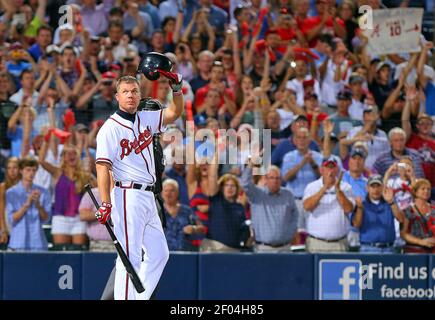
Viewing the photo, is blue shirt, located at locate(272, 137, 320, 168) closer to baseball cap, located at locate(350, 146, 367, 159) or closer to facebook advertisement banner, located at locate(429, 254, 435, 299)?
baseball cap, located at locate(350, 146, 367, 159)

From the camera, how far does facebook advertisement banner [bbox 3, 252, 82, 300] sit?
1100 cm

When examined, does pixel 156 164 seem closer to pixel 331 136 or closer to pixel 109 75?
pixel 331 136

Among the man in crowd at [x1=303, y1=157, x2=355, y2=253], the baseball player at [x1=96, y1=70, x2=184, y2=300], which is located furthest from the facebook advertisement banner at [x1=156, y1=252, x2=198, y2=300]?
the baseball player at [x1=96, y1=70, x2=184, y2=300]

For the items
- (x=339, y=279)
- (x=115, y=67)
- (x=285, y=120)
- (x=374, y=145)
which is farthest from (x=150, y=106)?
(x=115, y=67)

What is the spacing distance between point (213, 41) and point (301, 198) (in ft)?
9.91

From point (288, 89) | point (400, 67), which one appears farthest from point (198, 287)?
point (400, 67)

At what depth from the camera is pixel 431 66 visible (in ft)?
43.8

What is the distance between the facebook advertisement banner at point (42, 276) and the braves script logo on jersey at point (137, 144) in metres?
3.21

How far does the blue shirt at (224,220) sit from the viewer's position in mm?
11180

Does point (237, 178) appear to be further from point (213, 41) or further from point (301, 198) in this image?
point (213, 41)

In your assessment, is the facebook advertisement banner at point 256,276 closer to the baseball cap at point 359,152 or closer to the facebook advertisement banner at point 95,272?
the facebook advertisement banner at point 95,272

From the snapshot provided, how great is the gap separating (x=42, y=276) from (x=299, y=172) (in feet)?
9.59

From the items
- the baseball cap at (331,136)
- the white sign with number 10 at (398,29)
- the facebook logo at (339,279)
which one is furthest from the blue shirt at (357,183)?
the white sign with number 10 at (398,29)

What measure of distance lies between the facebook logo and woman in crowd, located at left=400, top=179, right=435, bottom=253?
609mm
